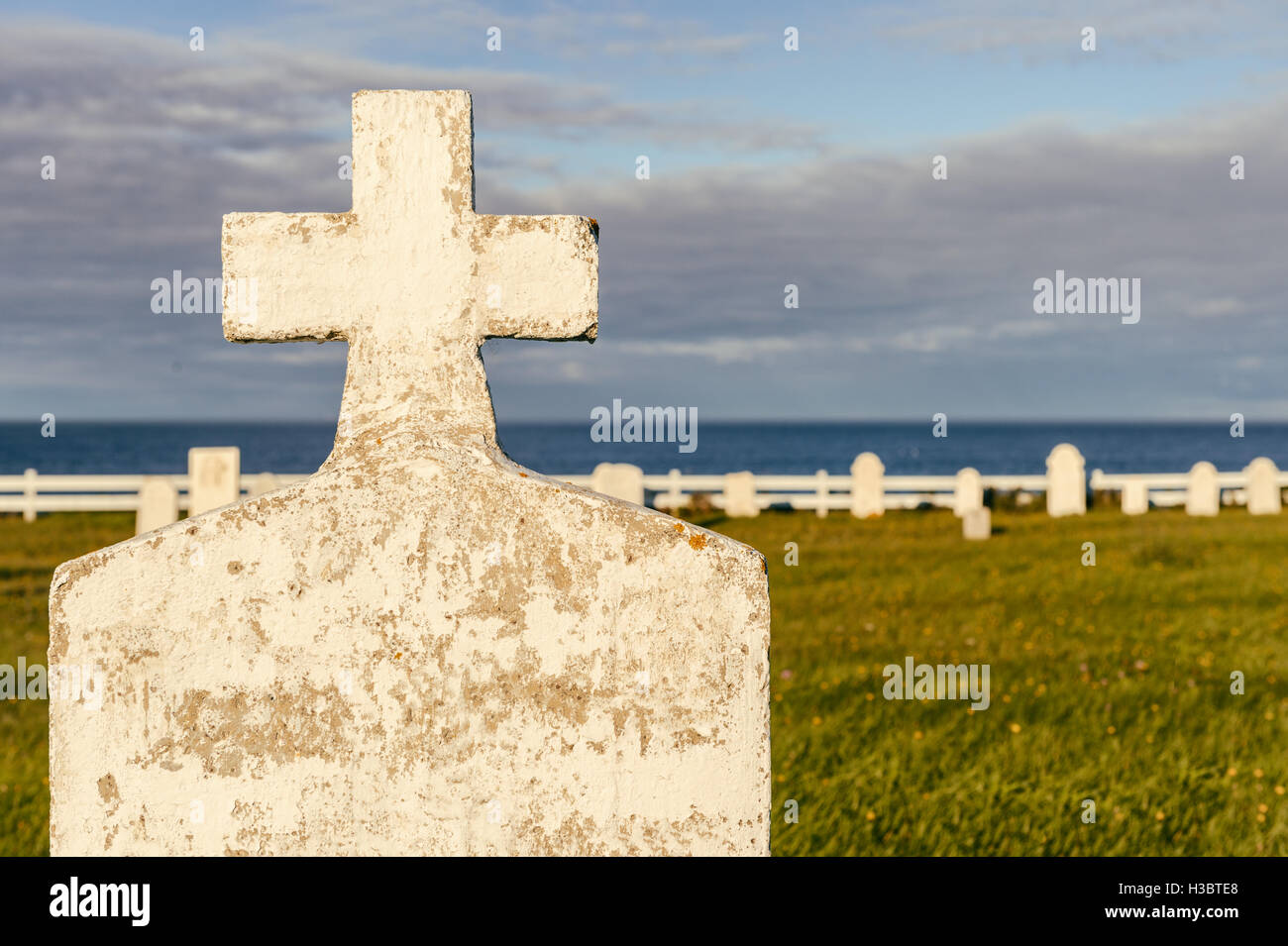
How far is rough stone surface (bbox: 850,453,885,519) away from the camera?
803 inches

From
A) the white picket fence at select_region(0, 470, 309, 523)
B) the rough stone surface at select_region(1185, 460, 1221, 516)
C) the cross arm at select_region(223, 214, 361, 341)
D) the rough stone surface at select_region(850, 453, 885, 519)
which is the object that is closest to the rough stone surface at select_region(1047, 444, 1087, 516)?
the rough stone surface at select_region(1185, 460, 1221, 516)

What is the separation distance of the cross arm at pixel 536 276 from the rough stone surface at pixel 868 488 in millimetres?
18530

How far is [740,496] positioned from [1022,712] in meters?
13.9

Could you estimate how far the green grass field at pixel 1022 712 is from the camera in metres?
4.89

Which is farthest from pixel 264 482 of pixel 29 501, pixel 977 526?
pixel 977 526

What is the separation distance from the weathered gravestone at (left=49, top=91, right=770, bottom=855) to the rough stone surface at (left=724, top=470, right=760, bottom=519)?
1809 cm

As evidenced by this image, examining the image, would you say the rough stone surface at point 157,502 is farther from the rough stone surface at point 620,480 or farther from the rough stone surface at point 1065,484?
the rough stone surface at point 1065,484

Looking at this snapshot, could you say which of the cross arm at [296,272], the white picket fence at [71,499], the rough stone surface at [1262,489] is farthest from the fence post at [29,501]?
the rough stone surface at [1262,489]

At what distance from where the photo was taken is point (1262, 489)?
68.5 ft

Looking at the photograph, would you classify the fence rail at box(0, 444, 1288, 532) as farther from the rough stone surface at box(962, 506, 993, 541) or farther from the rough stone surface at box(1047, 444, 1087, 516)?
the rough stone surface at box(962, 506, 993, 541)

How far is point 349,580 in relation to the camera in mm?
2018

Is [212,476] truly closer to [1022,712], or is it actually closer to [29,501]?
[29,501]
